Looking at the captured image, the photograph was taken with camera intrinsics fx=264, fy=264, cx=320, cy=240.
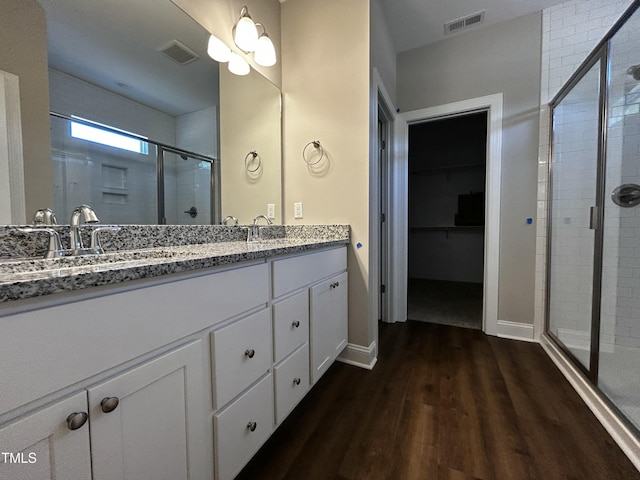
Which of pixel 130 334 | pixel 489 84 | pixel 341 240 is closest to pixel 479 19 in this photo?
pixel 489 84

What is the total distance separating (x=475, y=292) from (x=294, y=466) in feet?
11.9

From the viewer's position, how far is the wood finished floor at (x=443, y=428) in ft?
3.41

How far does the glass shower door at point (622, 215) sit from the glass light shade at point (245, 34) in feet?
6.83

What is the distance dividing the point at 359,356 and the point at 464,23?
2863 millimetres

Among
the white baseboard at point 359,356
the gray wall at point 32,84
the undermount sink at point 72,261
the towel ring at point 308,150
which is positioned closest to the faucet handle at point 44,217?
the gray wall at point 32,84

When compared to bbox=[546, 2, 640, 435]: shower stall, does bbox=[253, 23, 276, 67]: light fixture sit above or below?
above

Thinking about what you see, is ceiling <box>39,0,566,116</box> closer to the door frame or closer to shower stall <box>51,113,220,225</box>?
shower stall <box>51,113,220,225</box>

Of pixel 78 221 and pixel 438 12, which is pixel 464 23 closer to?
pixel 438 12

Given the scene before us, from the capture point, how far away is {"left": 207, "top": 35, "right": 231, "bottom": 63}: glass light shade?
1.48 m

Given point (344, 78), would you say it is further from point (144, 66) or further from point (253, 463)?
point (253, 463)

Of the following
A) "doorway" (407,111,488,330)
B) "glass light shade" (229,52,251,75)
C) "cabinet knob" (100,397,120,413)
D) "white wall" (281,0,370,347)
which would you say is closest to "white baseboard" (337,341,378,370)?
"white wall" (281,0,370,347)

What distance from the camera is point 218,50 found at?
1527 millimetres

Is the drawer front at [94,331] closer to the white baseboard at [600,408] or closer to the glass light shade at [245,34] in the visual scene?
the glass light shade at [245,34]

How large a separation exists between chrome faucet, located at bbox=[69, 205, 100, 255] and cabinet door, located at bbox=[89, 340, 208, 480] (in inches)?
21.3
